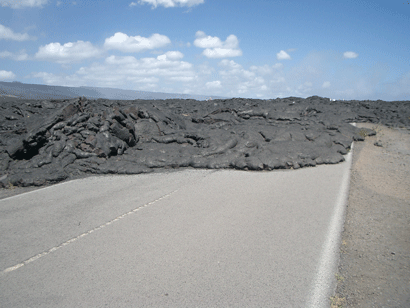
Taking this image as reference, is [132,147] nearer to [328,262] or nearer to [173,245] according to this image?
[173,245]

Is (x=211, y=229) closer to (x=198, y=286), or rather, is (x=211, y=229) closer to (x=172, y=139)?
(x=198, y=286)

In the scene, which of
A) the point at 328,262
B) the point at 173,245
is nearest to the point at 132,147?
the point at 173,245

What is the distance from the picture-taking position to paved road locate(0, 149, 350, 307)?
9.55 feet

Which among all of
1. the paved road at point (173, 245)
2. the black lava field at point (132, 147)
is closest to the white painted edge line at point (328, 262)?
the paved road at point (173, 245)

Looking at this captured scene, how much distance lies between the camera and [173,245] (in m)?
3.85

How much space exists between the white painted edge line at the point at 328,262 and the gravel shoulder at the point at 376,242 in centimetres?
8

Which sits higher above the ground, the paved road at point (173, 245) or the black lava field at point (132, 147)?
the black lava field at point (132, 147)

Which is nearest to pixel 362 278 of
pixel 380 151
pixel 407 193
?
pixel 407 193

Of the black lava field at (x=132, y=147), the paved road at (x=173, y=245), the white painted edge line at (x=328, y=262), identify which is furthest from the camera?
the black lava field at (x=132, y=147)

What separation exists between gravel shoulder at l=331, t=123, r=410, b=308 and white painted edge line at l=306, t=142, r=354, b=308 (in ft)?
0.26

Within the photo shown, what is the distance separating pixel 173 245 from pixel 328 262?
199 centimetres

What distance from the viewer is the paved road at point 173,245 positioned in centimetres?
291

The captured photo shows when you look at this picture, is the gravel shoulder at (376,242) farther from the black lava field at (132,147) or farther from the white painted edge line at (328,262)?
the black lava field at (132,147)

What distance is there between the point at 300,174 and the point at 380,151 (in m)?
5.51
